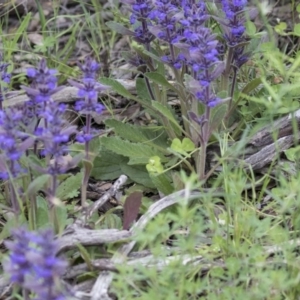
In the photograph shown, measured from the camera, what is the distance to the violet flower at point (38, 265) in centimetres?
163

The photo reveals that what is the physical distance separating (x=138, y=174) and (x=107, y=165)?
0.60ft

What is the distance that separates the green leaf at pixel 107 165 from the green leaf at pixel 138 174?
0.06 metres

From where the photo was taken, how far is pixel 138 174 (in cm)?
277

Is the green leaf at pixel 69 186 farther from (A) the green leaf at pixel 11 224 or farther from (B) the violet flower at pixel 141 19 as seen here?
(B) the violet flower at pixel 141 19

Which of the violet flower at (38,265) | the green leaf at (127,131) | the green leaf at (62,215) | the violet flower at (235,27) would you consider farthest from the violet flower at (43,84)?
the violet flower at (235,27)

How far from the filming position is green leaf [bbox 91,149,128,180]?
2.86 meters

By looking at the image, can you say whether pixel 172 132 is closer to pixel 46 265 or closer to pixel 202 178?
pixel 202 178

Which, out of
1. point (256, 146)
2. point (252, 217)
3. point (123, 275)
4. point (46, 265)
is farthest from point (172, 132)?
point (46, 265)

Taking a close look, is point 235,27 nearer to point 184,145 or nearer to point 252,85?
point 252,85

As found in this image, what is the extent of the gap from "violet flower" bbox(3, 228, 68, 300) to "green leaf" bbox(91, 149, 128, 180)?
109 centimetres

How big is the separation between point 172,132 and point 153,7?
55cm

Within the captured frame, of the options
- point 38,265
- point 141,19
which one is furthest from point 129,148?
point 38,265

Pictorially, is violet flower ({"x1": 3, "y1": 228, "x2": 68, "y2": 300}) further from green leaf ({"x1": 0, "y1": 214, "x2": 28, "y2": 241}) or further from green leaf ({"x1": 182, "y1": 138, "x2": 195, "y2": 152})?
green leaf ({"x1": 182, "y1": 138, "x2": 195, "y2": 152})

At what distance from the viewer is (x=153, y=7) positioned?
261 cm
